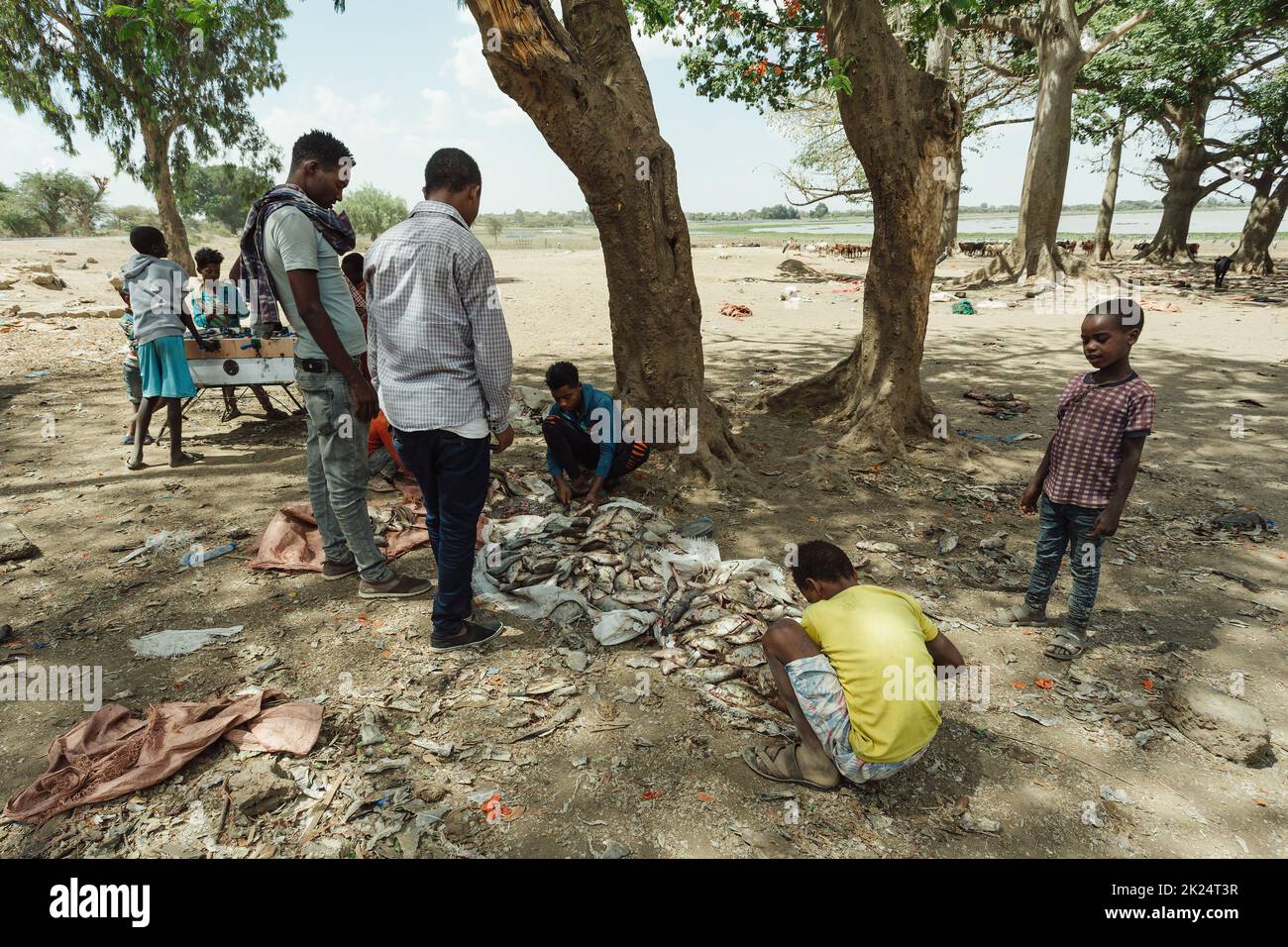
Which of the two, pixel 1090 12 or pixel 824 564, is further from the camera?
pixel 1090 12

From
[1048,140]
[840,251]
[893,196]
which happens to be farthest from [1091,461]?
[840,251]

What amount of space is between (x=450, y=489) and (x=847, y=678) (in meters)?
1.81

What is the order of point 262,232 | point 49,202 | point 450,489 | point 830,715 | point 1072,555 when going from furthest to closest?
point 49,202 < point 1072,555 < point 262,232 < point 450,489 < point 830,715

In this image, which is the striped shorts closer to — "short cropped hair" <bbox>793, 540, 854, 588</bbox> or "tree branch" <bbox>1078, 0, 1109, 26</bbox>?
"short cropped hair" <bbox>793, 540, 854, 588</bbox>

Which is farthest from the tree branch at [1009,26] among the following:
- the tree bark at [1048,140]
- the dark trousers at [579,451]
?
the dark trousers at [579,451]

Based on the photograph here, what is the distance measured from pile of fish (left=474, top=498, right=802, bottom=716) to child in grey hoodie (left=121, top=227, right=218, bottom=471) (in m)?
3.11

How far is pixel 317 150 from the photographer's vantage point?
11.0 ft

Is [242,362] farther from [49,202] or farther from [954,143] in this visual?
[49,202]

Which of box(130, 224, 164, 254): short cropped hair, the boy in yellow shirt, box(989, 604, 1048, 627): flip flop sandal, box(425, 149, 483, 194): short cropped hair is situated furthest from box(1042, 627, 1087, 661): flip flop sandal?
box(130, 224, 164, 254): short cropped hair

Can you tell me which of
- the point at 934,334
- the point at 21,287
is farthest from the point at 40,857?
the point at 21,287

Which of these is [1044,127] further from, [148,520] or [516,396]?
[148,520]

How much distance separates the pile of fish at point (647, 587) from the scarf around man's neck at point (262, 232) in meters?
1.83

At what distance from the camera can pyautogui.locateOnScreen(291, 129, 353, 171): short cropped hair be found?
334cm

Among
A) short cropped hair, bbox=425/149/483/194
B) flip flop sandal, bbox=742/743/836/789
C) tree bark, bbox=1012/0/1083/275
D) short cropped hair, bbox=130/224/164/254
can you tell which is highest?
tree bark, bbox=1012/0/1083/275
